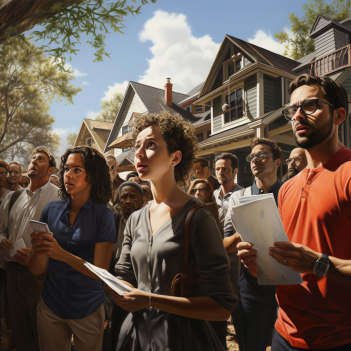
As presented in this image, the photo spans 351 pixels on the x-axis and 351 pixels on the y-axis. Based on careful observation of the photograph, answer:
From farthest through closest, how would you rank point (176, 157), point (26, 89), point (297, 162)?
1. point (26, 89)
2. point (297, 162)
3. point (176, 157)

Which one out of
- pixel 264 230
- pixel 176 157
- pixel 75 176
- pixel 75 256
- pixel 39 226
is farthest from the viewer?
pixel 75 176

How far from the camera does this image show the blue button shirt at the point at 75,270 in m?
2.27

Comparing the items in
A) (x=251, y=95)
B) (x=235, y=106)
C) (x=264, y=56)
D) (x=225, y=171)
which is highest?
(x=264, y=56)

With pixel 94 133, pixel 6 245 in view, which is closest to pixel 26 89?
pixel 94 133

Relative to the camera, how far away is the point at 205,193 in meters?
4.09

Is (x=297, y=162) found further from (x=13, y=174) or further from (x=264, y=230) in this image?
(x=13, y=174)

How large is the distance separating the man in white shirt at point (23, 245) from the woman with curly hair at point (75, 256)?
1.98 ft

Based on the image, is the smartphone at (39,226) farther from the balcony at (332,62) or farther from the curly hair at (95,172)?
the balcony at (332,62)

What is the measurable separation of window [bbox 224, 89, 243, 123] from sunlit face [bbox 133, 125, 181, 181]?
12463 millimetres

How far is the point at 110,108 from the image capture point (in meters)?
40.1

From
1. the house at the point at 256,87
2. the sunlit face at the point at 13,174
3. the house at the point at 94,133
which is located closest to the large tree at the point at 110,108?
the house at the point at 94,133

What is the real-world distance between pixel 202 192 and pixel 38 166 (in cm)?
218

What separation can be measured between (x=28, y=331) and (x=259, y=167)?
10.5 ft

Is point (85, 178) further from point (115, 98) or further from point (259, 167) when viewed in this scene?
point (115, 98)
